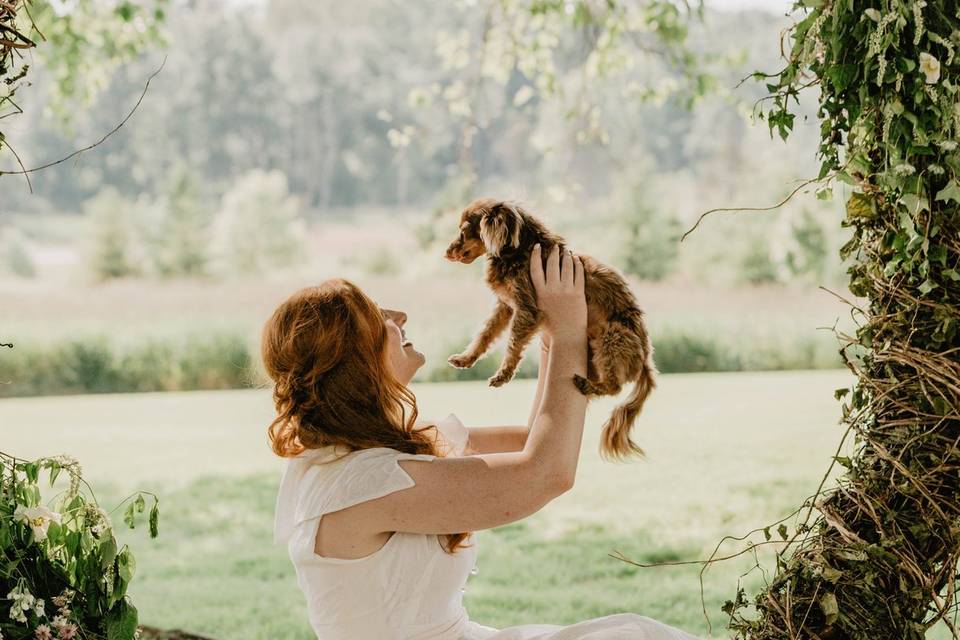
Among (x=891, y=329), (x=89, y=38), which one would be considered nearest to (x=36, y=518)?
(x=891, y=329)

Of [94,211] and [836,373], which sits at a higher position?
[94,211]

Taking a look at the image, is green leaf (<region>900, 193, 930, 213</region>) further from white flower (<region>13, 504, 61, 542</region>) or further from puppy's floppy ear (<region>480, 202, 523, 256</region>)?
white flower (<region>13, 504, 61, 542</region>)

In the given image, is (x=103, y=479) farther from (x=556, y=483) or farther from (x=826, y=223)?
(x=826, y=223)

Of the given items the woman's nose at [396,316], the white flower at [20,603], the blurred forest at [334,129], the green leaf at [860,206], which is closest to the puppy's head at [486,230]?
the woman's nose at [396,316]

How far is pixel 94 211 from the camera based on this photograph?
2120cm

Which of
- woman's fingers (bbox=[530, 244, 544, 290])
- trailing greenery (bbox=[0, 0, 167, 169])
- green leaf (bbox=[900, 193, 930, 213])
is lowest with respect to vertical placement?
woman's fingers (bbox=[530, 244, 544, 290])

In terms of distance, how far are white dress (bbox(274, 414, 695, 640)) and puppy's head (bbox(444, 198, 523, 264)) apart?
713mm

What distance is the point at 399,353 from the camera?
2289mm

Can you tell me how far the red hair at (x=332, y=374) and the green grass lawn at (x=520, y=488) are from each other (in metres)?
2.63

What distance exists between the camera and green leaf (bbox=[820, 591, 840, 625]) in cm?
198

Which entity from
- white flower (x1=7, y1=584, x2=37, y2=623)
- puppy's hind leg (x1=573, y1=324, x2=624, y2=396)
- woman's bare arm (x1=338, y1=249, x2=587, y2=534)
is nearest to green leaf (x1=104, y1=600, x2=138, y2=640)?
white flower (x1=7, y1=584, x2=37, y2=623)

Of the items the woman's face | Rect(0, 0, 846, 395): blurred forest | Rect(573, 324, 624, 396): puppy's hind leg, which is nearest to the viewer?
the woman's face

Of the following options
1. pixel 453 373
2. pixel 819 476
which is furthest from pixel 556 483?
pixel 453 373

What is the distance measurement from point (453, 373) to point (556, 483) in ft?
38.0
